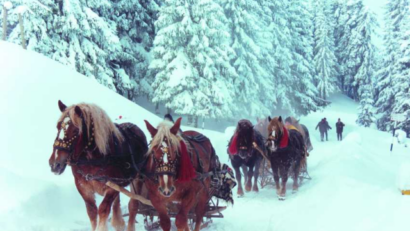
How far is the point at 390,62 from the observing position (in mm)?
39062

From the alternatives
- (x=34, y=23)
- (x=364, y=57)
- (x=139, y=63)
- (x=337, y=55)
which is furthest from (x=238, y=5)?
(x=337, y=55)

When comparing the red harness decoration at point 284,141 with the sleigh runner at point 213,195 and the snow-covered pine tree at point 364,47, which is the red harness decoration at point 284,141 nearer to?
the sleigh runner at point 213,195

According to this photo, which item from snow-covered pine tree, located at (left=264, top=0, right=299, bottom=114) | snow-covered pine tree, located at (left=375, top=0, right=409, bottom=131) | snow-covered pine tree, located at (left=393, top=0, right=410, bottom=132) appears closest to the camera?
snow-covered pine tree, located at (left=264, top=0, right=299, bottom=114)

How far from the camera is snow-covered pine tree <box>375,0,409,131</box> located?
1474 inches

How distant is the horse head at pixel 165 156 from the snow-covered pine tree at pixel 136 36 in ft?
62.9

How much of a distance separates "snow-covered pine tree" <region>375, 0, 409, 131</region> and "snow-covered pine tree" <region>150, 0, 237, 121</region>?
2091cm

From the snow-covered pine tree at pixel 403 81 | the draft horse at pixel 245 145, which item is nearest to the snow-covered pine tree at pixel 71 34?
the draft horse at pixel 245 145

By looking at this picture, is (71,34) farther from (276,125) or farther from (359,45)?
(359,45)

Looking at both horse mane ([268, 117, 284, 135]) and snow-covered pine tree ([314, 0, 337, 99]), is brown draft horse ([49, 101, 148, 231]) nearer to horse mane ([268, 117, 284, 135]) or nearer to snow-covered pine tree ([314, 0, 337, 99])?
horse mane ([268, 117, 284, 135])

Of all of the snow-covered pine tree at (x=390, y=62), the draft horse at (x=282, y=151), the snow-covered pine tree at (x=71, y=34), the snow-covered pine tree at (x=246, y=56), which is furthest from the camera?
the snow-covered pine tree at (x=390, y=62)

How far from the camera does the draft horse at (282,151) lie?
380 inches

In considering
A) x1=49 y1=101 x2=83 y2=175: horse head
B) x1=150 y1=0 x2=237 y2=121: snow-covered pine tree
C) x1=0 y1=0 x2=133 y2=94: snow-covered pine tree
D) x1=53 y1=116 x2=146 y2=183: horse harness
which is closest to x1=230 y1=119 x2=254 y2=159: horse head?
x1=53 y1=116 x2=146 y2=183: horse harness

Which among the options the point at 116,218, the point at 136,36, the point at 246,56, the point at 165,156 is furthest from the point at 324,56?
the point at 165,156

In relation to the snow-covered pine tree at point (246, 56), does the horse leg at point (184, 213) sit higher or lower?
lower
